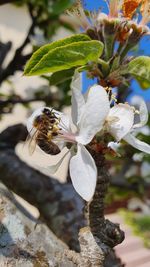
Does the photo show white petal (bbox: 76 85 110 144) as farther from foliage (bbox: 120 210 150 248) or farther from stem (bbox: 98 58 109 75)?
foliage (bbox: 120 210 150 248)

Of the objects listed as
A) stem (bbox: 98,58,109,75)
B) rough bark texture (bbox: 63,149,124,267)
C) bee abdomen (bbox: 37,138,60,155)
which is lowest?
rough bark texture (bbox: 63,149,124,267)

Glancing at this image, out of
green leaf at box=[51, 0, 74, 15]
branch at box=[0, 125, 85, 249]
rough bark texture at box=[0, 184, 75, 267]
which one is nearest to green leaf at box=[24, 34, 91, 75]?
rough bark texture at box=[0, 184, 75, 267]

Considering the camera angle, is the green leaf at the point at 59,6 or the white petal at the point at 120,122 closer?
the white petal at the point at 120,122

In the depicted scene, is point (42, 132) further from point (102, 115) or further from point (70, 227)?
point (70, 227)

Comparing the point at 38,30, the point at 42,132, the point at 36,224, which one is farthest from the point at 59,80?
the point at 38,30

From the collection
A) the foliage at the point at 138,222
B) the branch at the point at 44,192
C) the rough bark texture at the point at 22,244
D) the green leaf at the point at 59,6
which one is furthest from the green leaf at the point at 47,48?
the foliage at the point at 138,222

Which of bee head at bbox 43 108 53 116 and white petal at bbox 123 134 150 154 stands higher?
white petal at bbox 123 134 150 154

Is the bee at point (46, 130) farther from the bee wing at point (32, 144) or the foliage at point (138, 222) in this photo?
the foliage at point (138, 222)

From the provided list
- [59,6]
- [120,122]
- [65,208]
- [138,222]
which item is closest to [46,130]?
[120,122]
